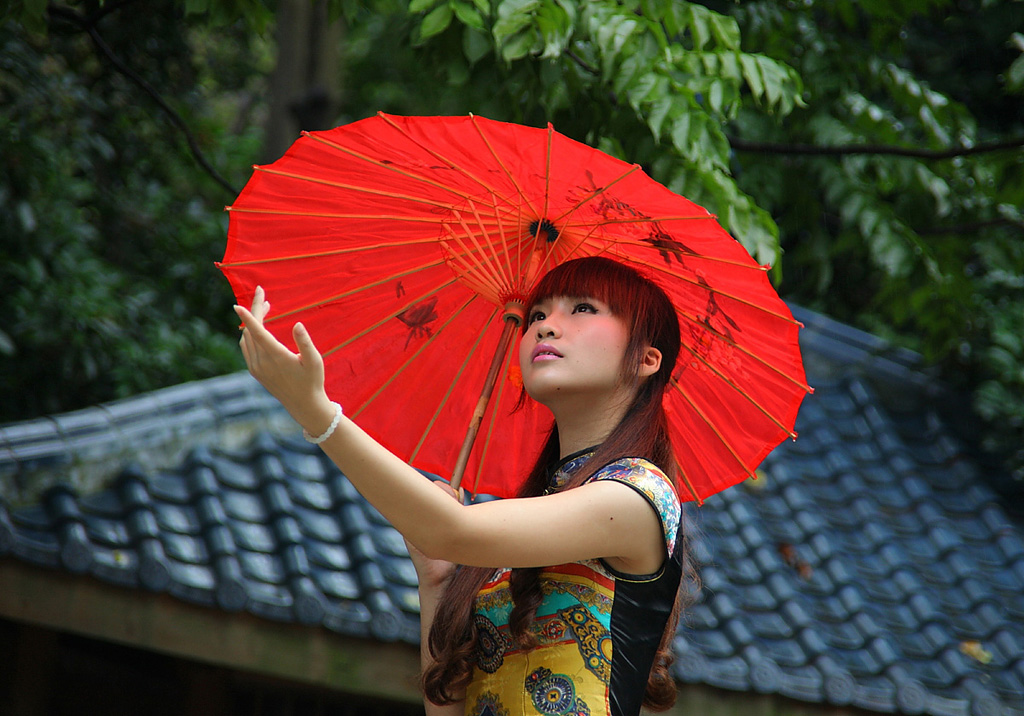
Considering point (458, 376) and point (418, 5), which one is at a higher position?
point (418, 5)

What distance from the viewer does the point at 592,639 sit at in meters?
1.68

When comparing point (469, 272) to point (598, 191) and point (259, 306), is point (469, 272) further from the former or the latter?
point (259, 306)

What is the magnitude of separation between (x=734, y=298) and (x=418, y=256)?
70 cm

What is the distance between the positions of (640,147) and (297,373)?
2113 mm

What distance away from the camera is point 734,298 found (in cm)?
205

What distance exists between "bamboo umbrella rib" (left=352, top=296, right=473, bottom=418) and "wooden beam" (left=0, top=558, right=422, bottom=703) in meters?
1.50

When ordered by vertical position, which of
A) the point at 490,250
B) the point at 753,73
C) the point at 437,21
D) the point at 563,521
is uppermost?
the point at 437,21

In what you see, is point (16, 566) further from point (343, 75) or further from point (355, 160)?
point (343, 75)

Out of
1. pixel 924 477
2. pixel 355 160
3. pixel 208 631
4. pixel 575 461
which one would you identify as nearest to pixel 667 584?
pixel 575 461

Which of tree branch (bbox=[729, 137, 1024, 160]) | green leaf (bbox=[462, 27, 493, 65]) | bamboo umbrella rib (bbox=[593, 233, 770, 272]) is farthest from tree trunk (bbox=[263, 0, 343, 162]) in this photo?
bamboo umbrella rib (bbox=[593, 233, 770, 272])

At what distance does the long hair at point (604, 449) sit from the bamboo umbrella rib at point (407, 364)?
26 centimetres

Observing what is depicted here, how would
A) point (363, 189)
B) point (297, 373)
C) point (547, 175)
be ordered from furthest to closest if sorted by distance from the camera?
point (363, 189), point (547, 175), point (297, 373)

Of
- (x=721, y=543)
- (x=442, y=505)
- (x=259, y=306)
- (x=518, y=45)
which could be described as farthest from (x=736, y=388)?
(x=721, y=543)

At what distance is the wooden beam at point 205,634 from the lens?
3238 mm
